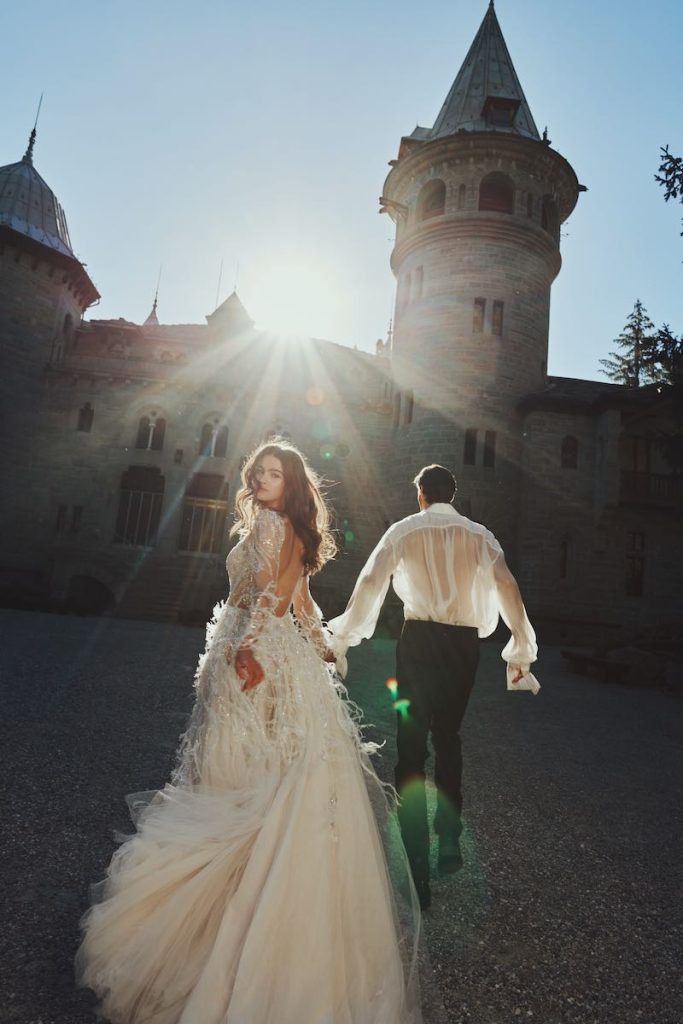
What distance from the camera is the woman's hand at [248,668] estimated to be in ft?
7.18

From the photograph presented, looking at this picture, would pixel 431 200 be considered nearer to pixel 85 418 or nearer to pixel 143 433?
pixel 143 433

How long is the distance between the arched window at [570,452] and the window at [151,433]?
596 inches

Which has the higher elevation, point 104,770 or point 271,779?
point 271,779

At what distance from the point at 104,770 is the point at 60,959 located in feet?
7.50

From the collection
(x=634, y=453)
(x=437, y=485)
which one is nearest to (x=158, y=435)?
(x=634, y=453)

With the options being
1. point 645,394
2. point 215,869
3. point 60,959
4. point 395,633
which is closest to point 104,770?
point 60,959

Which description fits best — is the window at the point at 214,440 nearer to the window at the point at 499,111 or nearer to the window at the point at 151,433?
the window at the point at 151,433

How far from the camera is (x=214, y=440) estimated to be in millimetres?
22891

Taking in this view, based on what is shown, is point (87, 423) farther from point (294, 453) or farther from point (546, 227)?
point (294, 453)

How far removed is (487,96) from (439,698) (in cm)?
2490

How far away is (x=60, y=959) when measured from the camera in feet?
7.12

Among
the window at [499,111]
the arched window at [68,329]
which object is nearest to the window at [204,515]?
the arched window at [68,329]

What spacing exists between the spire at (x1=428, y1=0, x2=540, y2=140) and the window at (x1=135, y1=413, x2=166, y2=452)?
15.3 metres

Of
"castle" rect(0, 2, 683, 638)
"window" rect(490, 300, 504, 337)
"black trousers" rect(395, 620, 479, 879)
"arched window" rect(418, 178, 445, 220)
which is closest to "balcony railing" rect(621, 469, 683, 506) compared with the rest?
"castle" rect(0, 2, 683, 638)
